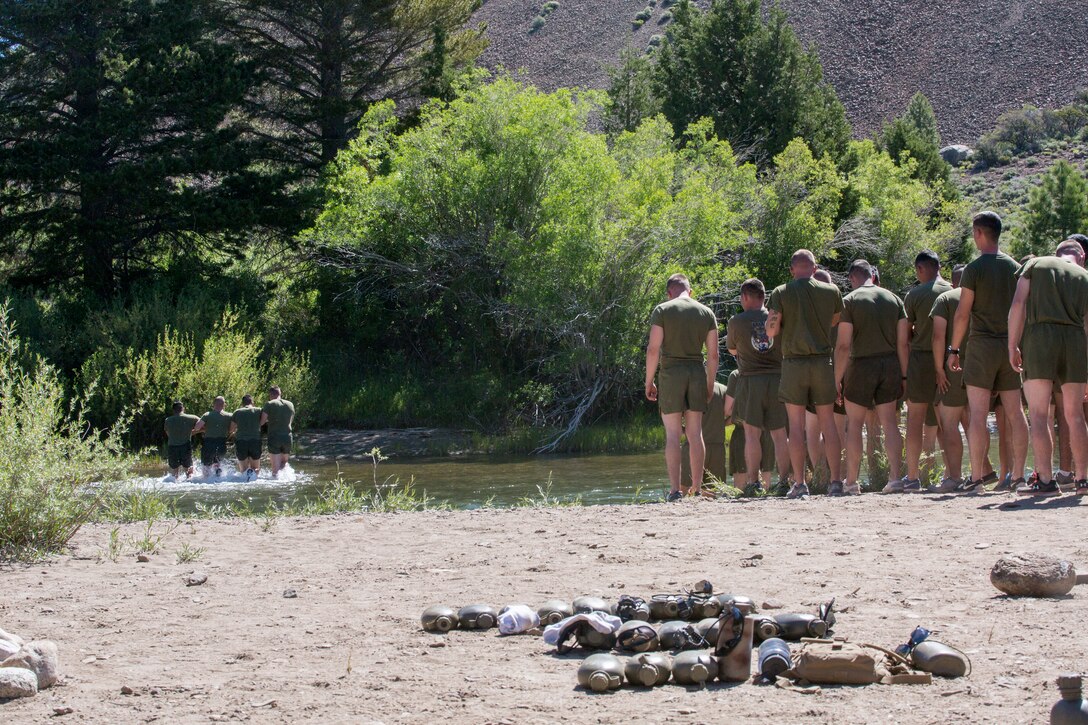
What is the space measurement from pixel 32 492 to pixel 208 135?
2689 cm

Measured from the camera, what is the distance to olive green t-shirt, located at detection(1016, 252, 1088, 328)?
8.84 meters

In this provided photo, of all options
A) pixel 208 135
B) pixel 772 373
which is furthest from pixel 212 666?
pixel 208 135

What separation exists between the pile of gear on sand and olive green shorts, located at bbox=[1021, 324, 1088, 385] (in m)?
4.43

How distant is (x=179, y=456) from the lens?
2169 cm

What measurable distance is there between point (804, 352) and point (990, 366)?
5.17ft

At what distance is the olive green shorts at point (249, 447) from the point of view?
21641 mm

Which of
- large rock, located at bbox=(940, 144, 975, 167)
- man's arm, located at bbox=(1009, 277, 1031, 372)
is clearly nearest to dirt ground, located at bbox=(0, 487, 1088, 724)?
man's arm, located at bbox=(1009, 277, 1031, 372)

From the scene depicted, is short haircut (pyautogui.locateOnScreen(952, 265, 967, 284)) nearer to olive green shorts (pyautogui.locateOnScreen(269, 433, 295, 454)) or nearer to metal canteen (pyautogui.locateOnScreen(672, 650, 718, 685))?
metal canteen (pyautogui.locateOnScreen(672, 650, 718, 685))

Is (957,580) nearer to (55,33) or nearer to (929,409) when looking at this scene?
(929,409)

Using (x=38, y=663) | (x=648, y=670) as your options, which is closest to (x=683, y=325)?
(x=648, y=670)

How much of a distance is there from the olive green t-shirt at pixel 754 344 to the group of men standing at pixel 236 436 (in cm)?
1222

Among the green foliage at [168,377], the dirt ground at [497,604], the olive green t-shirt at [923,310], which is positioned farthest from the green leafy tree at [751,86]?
the dirt ground at [497,604]

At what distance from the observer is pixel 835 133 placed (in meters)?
43.6

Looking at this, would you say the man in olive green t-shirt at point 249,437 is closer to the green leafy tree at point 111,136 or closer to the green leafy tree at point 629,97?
the green leafy tree at point 111,136
